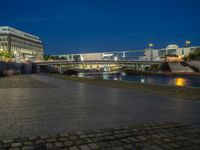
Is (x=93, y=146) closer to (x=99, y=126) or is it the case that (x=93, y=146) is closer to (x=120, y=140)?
(x=120, y=140)

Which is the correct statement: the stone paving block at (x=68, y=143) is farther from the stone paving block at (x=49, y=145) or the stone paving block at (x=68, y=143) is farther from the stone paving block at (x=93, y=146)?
the stone paving block at (x=93, y=146)

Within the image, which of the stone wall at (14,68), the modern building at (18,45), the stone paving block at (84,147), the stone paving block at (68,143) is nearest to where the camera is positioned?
the stone paving block at (84,147)

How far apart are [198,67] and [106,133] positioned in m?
122

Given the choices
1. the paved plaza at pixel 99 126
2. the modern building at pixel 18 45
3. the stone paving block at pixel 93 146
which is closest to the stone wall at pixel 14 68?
the modern building at pixel 18 45

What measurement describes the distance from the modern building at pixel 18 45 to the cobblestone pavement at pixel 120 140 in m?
132

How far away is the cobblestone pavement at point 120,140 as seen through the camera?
513 centimetres

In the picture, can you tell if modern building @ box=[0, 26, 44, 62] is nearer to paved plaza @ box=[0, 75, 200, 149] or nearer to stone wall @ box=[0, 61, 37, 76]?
stone wall @ box=[0, 61, 37, 76]

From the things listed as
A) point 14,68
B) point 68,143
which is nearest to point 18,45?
point 14,68

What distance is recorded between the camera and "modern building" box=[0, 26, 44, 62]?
499 feet

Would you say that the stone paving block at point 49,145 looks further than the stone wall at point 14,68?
No

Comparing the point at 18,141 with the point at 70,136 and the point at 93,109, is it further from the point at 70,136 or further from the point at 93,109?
the point at 93,109

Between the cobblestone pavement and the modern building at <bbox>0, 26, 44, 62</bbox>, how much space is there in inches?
5191

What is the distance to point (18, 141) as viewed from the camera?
17.9 ft

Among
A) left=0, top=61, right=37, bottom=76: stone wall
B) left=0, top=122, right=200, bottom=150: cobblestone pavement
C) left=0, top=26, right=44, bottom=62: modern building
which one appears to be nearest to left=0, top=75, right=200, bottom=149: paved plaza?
left=0, top=122, right=200, bottom=150: cobblestone pavement
